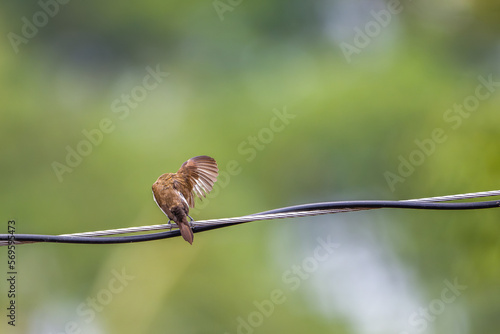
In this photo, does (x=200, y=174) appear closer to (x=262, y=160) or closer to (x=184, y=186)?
(x=184, y=186)

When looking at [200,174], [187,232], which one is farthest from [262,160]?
[187,232]

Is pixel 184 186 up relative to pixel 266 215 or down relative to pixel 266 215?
up

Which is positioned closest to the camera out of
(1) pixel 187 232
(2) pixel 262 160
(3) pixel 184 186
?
(1) pixel 187 232

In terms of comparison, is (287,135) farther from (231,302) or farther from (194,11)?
(194,11)

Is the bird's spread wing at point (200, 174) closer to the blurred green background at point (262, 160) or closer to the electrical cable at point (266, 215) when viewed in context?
the electrical cable at point (266, 215)

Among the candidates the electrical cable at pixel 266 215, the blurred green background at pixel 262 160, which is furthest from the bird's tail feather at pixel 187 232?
the blurred green background at pixel 262 160
